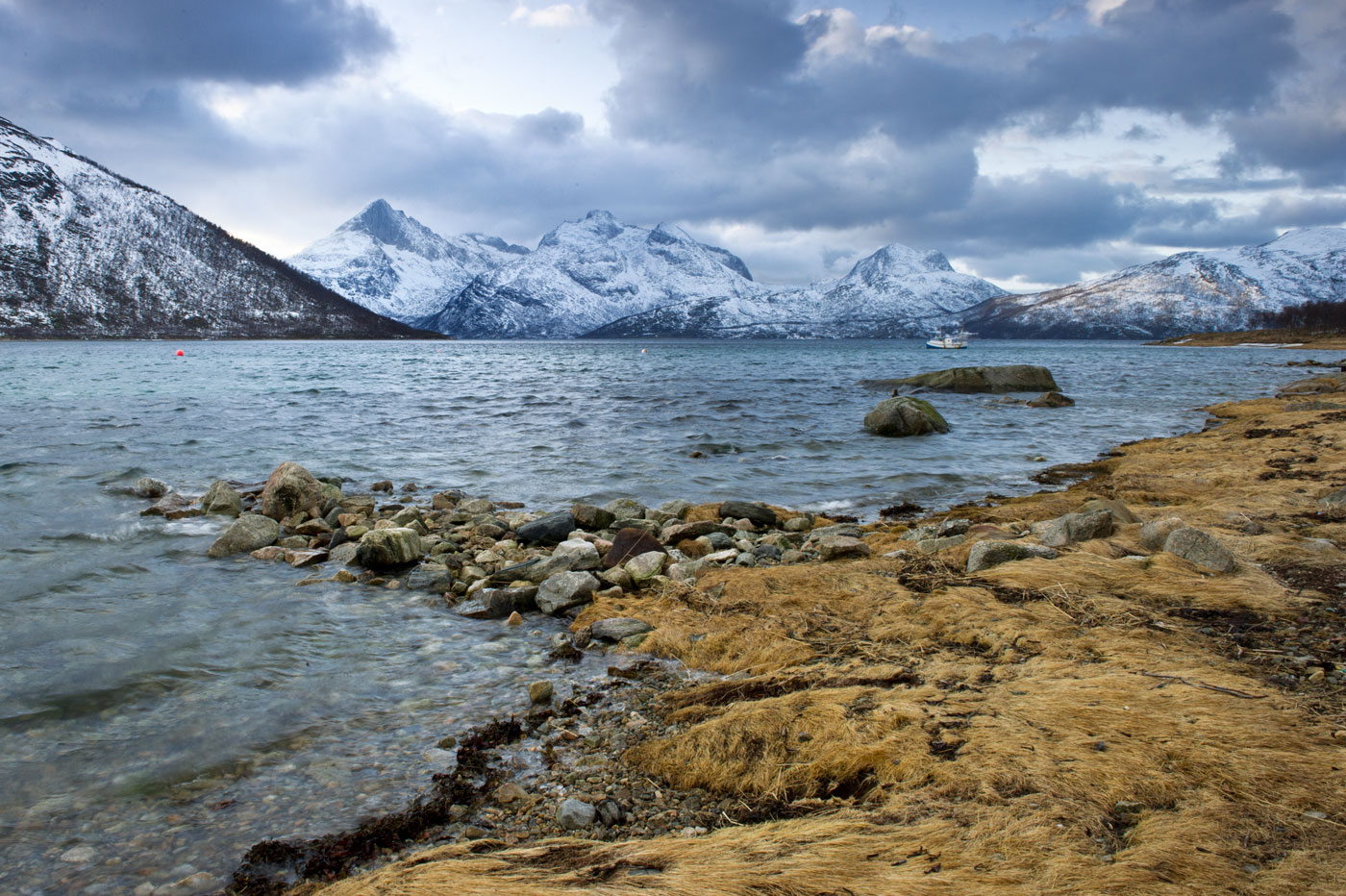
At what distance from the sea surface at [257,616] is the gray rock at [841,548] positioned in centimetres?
364

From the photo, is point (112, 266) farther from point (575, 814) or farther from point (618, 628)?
point (575, 814)

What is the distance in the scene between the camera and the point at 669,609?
7.71m

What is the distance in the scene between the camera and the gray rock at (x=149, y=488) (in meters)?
13.2

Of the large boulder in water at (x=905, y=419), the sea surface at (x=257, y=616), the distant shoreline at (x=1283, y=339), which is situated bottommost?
the sea surface at (x=257, y=616)

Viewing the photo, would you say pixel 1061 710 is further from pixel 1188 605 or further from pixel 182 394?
pixel 182 394

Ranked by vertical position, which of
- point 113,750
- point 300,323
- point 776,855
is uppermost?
point 300,323

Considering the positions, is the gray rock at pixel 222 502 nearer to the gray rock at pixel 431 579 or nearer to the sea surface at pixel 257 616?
the sea surface at pixel 257 616

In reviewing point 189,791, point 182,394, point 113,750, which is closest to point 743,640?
point 189,791

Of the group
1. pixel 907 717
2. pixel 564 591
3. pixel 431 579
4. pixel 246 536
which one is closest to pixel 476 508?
pixel 246 536

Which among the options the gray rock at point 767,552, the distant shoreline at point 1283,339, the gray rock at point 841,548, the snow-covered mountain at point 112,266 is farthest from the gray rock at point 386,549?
the snow-covered mountain at point 112,266

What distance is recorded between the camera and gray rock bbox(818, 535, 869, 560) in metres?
9.09

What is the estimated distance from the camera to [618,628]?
7.06 metres

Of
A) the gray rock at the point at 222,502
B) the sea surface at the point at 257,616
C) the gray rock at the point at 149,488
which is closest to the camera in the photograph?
the sea surface at the point at 257,616

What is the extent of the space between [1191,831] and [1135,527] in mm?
6632
